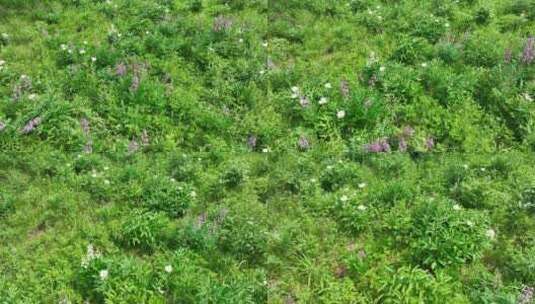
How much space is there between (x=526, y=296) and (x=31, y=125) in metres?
6.13

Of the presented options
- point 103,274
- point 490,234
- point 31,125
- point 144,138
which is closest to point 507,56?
point 490,234

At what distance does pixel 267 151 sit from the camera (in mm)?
8281

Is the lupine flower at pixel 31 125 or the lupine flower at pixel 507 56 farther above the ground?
the lupine flower at pixel 507 56

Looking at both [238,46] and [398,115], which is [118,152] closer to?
[238,46]

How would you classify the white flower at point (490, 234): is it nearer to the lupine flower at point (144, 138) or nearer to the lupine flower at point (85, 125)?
the lupine flower at point (144, 138)

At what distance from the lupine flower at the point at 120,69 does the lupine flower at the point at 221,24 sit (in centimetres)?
171

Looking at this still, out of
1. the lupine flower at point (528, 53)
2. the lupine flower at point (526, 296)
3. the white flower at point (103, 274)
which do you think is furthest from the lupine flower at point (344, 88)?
the white flower at point (103, 274)

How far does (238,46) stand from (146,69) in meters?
1.48

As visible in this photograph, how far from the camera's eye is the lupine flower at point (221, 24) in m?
10.4

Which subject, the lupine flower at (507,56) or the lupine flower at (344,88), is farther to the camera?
the lupine flower at (507,56)

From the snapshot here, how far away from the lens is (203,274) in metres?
6.54

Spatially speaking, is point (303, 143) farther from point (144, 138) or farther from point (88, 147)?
point (88, 147)

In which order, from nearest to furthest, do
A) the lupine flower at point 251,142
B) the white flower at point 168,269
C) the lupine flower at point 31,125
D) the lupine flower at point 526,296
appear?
the lupine flower at point 526,296 → the white flower at point 168,269 → the lupine flower at point 31,125 → the lupine flower at point 251,142

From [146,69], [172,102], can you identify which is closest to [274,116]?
[172,102]
